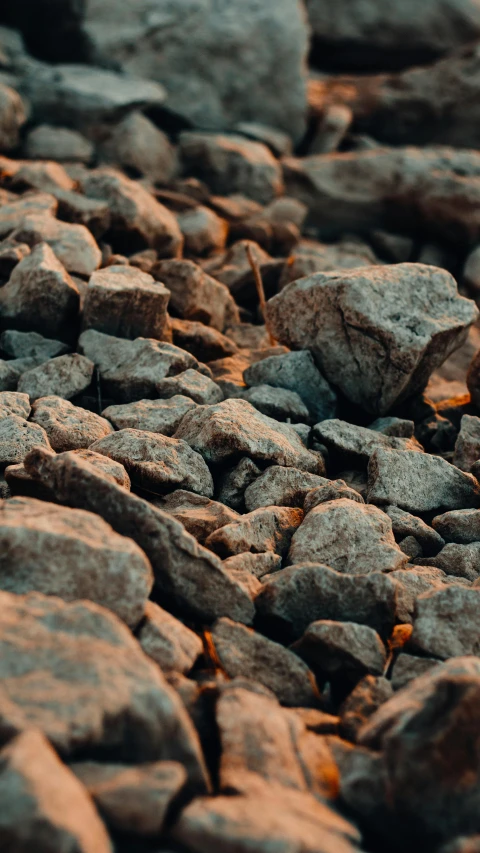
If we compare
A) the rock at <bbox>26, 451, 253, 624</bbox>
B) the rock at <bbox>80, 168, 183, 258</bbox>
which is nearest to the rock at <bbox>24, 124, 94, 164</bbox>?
the rock at <bbox>80, 168, 183, 258</bbox>

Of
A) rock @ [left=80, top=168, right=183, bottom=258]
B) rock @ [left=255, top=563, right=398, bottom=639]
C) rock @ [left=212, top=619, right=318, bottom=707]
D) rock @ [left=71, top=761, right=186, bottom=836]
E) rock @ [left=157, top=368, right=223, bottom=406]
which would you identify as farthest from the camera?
rock @ [left=80, top=168, right=183, bottom=258]

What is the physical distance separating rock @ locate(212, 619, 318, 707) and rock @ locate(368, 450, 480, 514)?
4.24ft

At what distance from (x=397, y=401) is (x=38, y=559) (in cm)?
266

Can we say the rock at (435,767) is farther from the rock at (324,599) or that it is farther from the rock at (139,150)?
the rock at (139,150)

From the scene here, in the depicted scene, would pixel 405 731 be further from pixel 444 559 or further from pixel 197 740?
pixel 444 559

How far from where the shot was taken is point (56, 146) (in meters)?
7.68

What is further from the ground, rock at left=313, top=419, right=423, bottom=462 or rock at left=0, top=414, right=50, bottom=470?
rock at left=0, top=414, right=50, bottom=470

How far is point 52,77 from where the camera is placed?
8219mm

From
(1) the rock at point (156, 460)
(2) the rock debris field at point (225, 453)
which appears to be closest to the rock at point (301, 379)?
(2) the rock debris field at point (225, 453)

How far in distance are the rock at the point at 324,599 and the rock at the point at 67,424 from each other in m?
1.25

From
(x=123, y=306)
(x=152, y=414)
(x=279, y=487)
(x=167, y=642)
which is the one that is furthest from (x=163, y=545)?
(x=123, y=306)

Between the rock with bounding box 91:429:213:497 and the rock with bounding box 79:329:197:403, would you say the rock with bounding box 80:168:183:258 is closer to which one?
the rock with bounding box 79:329:197:403

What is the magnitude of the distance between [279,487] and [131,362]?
1.19 meters

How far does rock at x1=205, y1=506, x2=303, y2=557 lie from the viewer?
338cm
